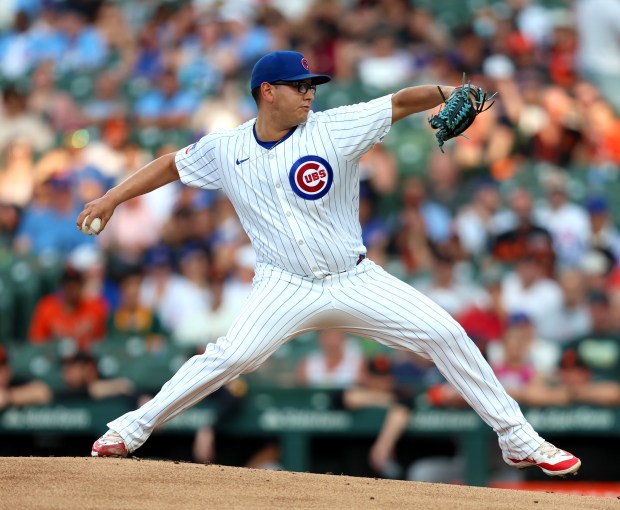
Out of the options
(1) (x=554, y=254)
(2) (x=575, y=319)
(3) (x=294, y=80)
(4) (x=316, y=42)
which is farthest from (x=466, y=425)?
(4) (x=316, y=42)

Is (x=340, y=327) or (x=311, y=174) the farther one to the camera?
(x=340, y=327)

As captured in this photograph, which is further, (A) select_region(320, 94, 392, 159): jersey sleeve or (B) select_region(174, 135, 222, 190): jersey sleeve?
(B) select_region(174, 135, 222, 190): jersey sleeve

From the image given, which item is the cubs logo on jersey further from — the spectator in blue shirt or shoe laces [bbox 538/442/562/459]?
the spectator in blue shirt

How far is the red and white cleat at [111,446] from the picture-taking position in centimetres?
518

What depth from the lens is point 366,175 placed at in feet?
32.0

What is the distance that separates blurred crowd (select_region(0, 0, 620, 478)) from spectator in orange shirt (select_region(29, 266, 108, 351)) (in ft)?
0.05

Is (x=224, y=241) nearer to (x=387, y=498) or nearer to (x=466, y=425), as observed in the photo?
(x=466, y=425)

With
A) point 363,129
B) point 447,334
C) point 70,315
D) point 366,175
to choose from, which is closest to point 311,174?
point 363,129

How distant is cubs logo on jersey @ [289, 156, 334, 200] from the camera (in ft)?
16.5

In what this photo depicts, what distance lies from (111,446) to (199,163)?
1269 mm

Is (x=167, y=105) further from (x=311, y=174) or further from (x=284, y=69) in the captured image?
(x=311, y=174)

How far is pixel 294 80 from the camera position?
507cm

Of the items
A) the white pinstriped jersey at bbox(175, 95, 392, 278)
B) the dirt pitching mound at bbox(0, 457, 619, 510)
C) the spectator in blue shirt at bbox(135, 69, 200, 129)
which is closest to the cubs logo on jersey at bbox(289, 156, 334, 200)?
the white pinstriped jersey at bbox(175, 95, 392, 278)

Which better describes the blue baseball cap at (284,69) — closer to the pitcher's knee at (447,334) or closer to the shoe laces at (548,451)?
the pitcher's knee at (447,334)
